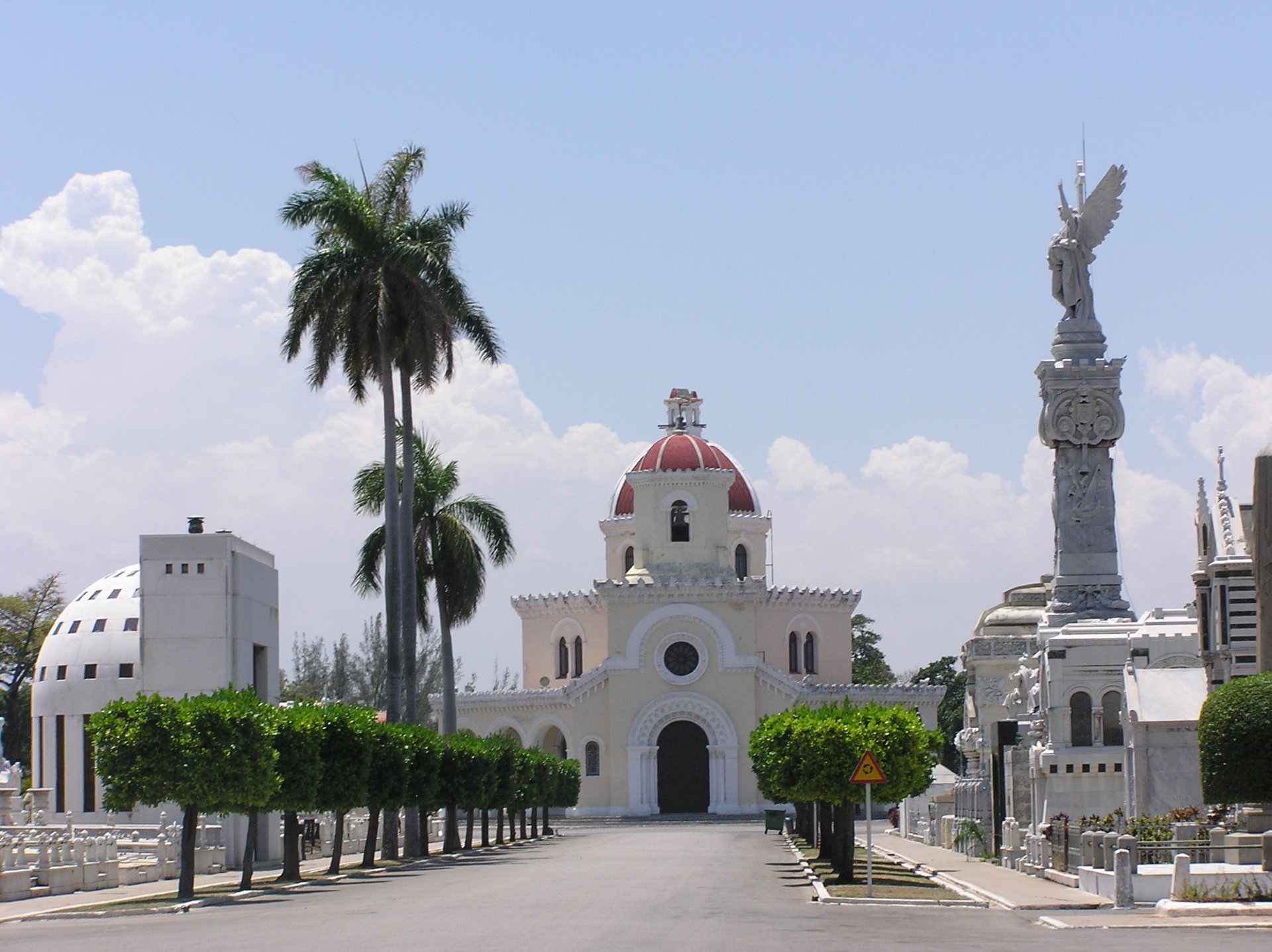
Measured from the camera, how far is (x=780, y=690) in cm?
7519

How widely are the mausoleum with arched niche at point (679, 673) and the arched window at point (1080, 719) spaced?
37.1m

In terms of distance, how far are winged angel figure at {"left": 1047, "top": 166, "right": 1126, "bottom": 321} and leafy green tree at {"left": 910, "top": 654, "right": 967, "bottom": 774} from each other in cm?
5827

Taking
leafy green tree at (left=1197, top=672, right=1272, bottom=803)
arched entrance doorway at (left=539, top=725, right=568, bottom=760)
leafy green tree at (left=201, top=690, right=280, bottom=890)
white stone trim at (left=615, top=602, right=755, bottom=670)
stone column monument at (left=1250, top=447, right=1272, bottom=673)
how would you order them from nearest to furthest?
leafy green tree at (left=1197, top=672, right=1272, bottom=803)
stone column monument at (left=1250, top=447, right=1272, bottom=673)
leafy green tree at (left=201, top=690, right=280, bottom=890)
white stone trim at (left=615, top=602, right=755, bottom=670)
arched entrance doorway at (left=539, top=725, right=568, bottom=760)

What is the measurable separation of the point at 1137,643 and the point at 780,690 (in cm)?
3922

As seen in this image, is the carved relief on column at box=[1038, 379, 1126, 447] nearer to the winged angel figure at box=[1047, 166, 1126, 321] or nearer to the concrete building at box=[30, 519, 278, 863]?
the winged angel figure at box=[1047, 166, 1126, 321]

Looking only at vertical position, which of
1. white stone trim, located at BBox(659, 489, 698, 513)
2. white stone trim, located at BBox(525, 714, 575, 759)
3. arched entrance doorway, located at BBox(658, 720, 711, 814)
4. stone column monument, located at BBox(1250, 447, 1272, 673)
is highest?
white stone trim, located at BBox(659, 489, 698, 513)

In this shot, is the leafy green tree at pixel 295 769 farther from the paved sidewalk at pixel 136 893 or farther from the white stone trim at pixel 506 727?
the white stone trim at pixel 506 727

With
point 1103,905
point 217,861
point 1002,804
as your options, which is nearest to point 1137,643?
point 1002,804

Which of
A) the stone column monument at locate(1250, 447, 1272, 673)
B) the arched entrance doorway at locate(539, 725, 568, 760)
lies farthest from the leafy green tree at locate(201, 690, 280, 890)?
the arched entrance doorway at locate(539, 725, 568, 760)

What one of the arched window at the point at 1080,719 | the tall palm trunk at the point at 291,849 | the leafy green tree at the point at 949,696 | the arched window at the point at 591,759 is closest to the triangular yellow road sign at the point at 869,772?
the arched window at the point at 1080,719

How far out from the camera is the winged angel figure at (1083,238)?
148ft

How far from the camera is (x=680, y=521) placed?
80062 mm

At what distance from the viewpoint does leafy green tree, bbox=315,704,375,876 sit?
117ft

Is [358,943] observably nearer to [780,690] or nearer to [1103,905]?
[1103,905]
